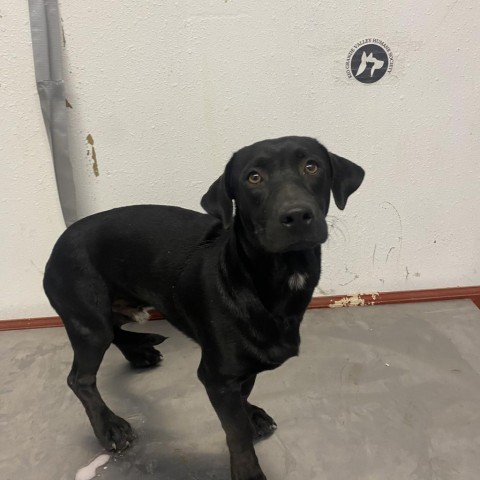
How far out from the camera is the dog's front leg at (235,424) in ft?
3.90

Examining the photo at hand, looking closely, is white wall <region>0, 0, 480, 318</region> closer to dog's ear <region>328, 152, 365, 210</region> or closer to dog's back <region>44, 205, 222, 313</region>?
dog's back <region>44, 205, 222, 313</region>

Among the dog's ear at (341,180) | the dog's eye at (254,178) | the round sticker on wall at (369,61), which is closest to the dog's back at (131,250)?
the dog's eye at (254,178)

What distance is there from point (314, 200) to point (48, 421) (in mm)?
1221

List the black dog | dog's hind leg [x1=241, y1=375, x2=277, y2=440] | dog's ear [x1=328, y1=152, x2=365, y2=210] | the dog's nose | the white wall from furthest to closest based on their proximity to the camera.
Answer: the white wall
dog's hind leg [x1=241, y1=375, x2=277, y2=440]
dog's ear [x1=328, y1=152, x2=365, y2=210]
the black dog
the dog's nose

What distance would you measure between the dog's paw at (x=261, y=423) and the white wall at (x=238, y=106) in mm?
854

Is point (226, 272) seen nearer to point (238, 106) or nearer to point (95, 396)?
point (95, 396)

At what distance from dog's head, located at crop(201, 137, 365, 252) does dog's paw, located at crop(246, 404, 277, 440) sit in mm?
677

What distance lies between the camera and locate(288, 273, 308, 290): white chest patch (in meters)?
1.16

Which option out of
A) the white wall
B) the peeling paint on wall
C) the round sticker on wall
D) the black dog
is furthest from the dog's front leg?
the round sticker on wall

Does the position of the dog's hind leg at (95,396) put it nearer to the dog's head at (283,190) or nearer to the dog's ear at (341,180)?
the dog's head at (283,190)

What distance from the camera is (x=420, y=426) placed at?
1.44 metres

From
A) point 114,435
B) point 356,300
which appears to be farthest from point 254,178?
point 356,300

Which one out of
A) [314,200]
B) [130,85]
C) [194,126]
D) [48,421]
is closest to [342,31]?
[194,126]

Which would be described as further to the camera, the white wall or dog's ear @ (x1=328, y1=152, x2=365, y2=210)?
the white wall
